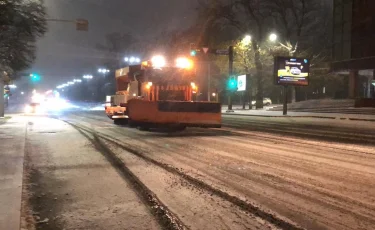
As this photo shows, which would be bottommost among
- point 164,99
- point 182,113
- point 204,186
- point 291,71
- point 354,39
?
point 204,186

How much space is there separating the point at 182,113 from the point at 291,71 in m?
23.4

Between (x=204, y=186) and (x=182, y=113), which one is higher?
(x=182, y=113)

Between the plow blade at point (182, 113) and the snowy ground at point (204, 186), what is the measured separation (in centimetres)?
498

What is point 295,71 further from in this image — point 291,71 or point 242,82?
point 242,82

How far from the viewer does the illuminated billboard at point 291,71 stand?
127 ft

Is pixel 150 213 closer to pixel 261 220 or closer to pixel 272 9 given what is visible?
pixel 261 220

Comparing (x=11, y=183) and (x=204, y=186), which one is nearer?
(x=204, y=186)

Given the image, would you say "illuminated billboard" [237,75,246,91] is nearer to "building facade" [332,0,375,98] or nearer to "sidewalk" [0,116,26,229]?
"building facade" [332,0,375,98]

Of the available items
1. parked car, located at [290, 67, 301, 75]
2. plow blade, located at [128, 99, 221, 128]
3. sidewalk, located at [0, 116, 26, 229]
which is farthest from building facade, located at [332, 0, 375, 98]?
sidewalk, located at [0, 116, 26, 229]

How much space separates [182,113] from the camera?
18.4 metres

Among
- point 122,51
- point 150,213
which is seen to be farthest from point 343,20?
point 122,51

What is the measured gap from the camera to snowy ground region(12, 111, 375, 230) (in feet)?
19.2

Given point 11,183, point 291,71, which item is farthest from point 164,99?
point 291,71

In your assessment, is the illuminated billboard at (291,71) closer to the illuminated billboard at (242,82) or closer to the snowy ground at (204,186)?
the illuminated billboard at (242,82)
